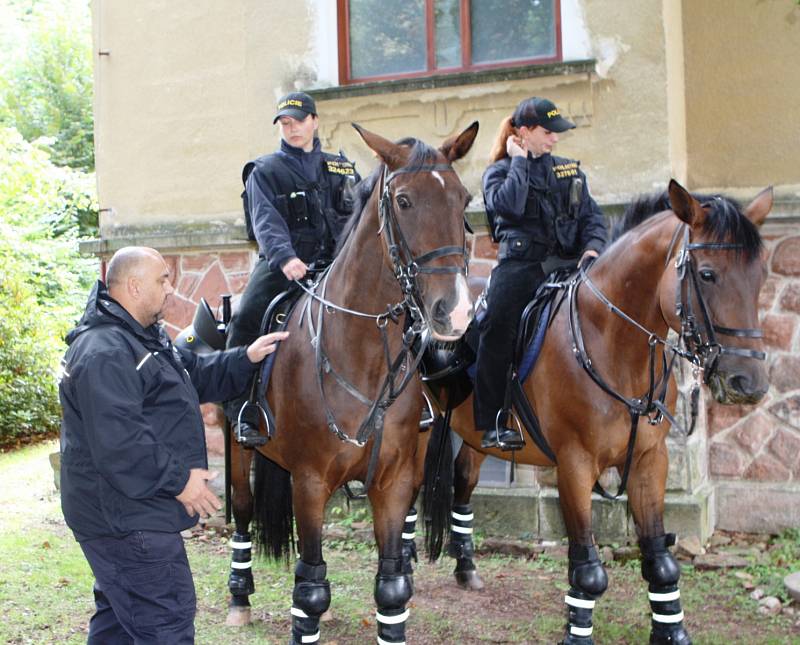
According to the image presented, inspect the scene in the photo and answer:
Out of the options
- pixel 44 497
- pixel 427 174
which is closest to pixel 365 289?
pixel 427 174

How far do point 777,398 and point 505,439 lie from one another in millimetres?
2856

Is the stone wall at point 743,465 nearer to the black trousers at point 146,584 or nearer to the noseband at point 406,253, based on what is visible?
the noseband at point 406,253

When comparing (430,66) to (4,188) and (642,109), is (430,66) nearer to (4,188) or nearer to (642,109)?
(642,109)

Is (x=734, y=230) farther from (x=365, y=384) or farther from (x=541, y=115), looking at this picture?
(x=365, y=384)

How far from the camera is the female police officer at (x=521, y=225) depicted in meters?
4.98

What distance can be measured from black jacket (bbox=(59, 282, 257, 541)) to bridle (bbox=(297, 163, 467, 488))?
2.81 feet

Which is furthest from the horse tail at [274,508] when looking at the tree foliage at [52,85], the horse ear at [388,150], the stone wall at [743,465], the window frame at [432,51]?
the tree foliage at [52,85]

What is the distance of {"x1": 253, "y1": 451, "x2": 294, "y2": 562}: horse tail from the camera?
541cm

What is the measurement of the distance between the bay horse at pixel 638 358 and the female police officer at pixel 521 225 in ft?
0.78

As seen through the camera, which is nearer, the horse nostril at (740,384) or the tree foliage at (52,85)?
the horse nostril at (740,384)

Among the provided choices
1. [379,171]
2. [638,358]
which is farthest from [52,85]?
[638,358]

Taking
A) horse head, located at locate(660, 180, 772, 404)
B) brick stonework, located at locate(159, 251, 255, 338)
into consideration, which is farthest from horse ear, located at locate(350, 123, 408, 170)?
brick stonework, located at locate(159, 251, 255, 338)

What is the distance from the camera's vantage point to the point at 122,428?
3.13 m

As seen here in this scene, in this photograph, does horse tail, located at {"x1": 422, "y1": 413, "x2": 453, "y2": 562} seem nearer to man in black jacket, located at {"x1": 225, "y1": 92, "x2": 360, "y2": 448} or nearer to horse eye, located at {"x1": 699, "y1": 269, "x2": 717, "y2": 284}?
man in black jacket, located at {"x1": 225, "y1": 92, "x2": 360, "y2": 448}
